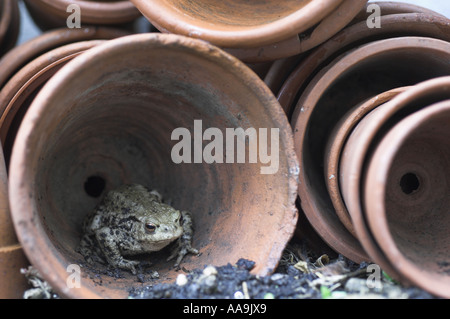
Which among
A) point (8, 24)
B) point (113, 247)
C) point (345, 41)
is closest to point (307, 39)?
point (345, 41)

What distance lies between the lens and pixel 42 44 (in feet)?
7.20

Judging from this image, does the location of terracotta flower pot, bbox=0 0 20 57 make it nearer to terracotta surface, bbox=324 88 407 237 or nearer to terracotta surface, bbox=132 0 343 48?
terracotta surface, bbox=132 0 343 48

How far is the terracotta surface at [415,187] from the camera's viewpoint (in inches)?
54.4

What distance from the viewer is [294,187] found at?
1726 millimetres

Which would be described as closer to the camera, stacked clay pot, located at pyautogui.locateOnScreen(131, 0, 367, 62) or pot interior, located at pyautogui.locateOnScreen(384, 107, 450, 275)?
stacked clay pot, located at pyautogui.locateOnScreen(131, 0, 367, 62)

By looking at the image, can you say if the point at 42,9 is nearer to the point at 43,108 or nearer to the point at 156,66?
the point at 156,66

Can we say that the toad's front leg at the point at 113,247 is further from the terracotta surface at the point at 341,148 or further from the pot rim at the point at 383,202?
the pot rim at the point at 383,202

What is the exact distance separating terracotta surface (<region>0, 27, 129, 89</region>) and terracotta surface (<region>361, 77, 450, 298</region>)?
1.63 metres

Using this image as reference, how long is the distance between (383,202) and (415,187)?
82cm

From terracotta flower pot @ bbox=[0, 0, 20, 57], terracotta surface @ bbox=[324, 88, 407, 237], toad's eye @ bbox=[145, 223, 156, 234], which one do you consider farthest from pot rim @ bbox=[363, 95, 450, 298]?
terracotta flower pot @ bbox=[0, 0, 20, 57]

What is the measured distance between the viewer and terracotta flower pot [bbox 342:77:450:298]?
1388 mm

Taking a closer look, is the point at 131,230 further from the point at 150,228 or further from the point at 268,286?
the point at 268,286
